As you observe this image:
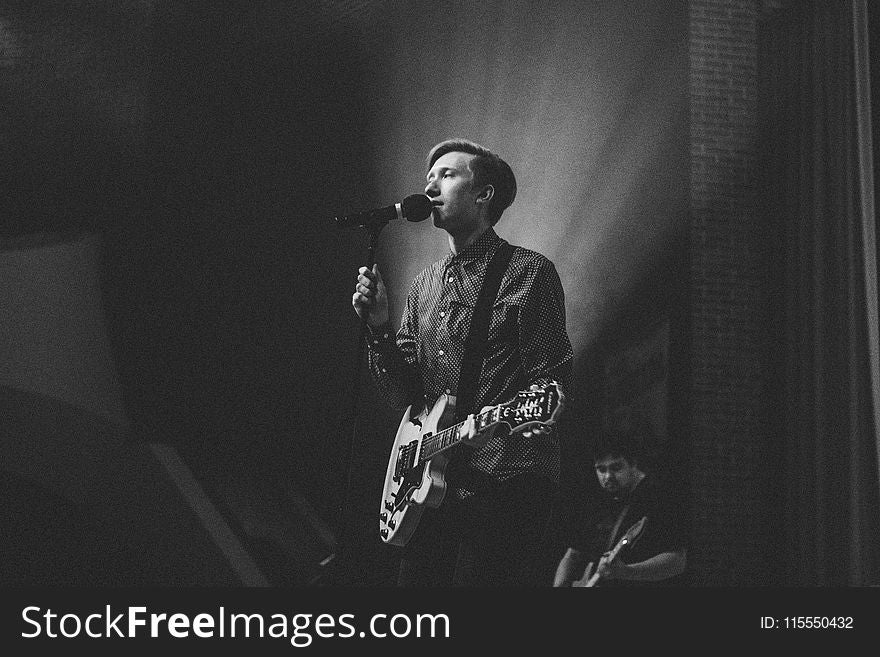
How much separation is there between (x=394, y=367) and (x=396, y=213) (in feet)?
2.75

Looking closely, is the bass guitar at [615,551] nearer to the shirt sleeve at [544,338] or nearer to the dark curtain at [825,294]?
the dark curtain at [825,294]

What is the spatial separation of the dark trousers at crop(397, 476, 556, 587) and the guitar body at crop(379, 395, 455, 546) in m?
0.07

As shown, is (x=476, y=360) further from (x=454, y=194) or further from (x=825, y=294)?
(x=825, y=294)

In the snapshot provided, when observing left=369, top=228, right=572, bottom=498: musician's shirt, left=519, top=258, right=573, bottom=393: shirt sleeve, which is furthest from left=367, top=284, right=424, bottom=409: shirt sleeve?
left=519, top=258, right=573, bottom=393: shirt sleeve

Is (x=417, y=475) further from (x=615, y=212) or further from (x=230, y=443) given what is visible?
(x=615, y=212)

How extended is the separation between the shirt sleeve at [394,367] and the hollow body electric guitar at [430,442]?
72 millimetres

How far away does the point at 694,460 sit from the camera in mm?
6133

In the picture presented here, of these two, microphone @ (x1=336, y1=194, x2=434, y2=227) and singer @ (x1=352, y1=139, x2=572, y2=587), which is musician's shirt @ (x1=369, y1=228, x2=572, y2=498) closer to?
singer @ (x1=352, y1=139, x2=572, y2=587)

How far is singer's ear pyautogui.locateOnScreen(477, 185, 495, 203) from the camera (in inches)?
219

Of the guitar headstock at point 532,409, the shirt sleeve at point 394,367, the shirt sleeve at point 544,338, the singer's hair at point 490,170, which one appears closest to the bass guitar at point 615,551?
the shirt sleeve at point 544,338

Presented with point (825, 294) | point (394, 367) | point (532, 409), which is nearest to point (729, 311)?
point (825, 294)

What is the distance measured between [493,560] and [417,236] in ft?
5.60

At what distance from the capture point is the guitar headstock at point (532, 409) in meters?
4.63

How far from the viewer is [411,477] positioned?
5078 millimetres
